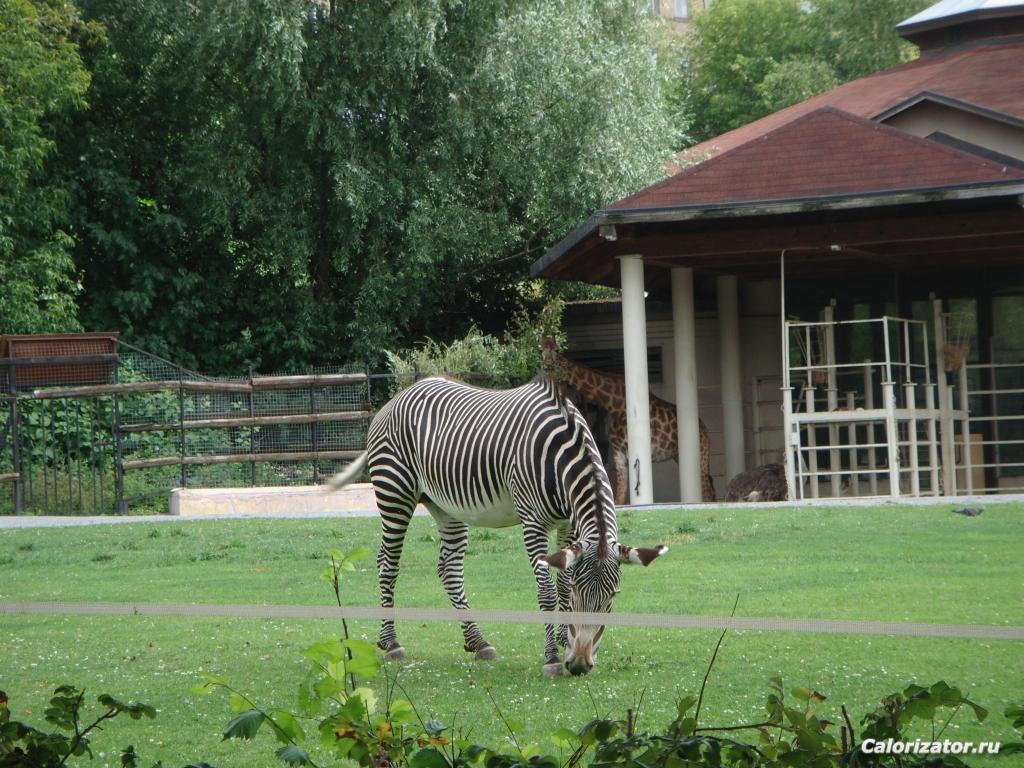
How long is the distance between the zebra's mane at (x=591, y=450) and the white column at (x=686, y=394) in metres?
9.87

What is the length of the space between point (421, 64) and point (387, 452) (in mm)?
14198

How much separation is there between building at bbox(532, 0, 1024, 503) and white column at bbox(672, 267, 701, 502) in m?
0.03

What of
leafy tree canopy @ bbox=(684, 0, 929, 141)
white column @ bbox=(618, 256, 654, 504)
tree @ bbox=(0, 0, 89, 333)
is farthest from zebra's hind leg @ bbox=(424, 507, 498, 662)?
leafy tree canopy @ bbox=(684, 0, 929, 141)

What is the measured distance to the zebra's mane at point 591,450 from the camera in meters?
7.03

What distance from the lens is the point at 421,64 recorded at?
22.0 meters

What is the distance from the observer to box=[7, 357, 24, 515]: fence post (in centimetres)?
1844

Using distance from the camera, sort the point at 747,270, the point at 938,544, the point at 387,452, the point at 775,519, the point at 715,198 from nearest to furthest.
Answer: the point at 387,452, the point at 938,544, the point at 775,519, the point at 715,198, the point at 747,270

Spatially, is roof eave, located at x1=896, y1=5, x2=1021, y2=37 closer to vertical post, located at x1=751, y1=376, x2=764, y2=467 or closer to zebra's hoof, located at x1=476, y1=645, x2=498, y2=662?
vertical post, located at x1=751, y1=376, x2=764, y2=467

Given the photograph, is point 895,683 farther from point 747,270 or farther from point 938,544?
point 747,270

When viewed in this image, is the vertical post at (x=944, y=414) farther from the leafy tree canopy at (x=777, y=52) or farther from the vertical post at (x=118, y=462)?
the leafy tree canopy at (x=777, y=52)

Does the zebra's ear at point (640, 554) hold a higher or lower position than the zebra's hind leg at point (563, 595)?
higher

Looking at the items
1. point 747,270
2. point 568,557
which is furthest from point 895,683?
point 747,270

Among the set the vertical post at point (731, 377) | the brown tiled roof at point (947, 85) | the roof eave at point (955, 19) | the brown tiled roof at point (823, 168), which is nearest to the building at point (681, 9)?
the brown tiled roof at point (947, 85)

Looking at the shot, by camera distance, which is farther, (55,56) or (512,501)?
(55,56)
